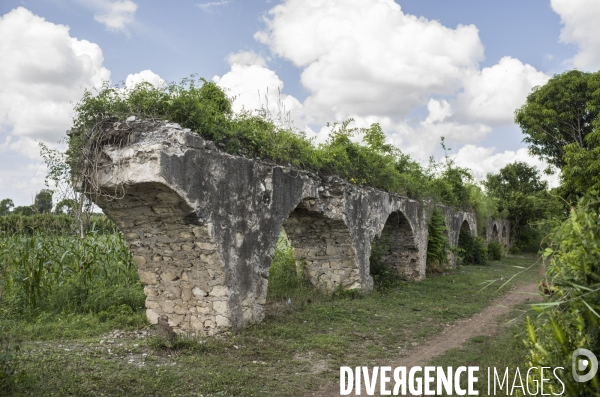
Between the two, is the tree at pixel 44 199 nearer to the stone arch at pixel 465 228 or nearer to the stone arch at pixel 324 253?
the stone arch at pixel 324 253

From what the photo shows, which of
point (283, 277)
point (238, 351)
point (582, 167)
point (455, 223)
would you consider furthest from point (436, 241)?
point (238, 351)

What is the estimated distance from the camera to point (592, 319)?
2.05 meters

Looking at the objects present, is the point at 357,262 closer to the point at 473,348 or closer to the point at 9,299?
the point at 473,348

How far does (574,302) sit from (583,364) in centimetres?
28

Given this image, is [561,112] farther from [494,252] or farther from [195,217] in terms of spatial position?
[195,217]

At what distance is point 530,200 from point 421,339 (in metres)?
21.6

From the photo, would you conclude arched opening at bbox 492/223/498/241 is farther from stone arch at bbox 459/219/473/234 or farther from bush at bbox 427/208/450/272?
bush at bbox 427/208/450/272

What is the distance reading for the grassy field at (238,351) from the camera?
429cm

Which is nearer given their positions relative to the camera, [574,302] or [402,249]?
[574,302]

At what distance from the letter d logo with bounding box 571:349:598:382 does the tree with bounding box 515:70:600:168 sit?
1464cm

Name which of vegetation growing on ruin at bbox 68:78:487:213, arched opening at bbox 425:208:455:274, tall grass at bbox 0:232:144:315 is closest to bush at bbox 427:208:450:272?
arched opening at bbox 425:208:455:274

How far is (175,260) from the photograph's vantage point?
6246mm

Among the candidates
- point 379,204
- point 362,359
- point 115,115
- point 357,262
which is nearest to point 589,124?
point 379,204

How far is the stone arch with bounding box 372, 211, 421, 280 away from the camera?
12531 millimetres
